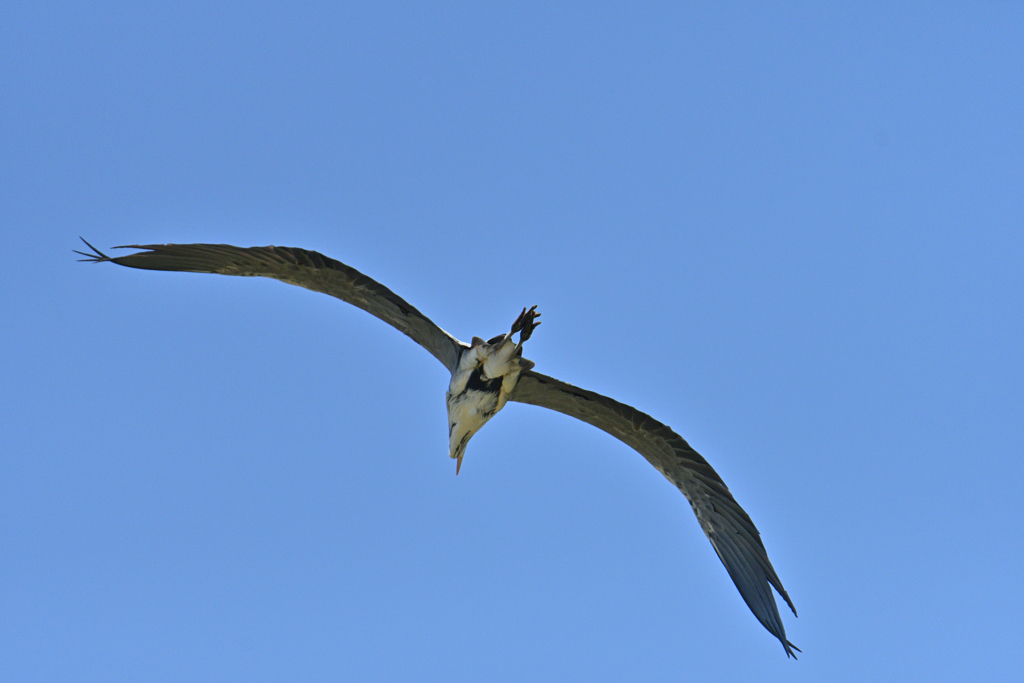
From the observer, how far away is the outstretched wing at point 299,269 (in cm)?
803

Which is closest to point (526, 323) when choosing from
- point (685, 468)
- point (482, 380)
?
point (482, 380)

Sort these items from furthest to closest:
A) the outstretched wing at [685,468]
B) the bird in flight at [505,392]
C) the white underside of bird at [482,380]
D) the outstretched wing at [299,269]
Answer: the outstretched wing at [685,468], the white underside of bird at [482,380], the bird in flight at [505,392], the outstretched wing at [299,269]

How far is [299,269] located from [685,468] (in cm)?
492

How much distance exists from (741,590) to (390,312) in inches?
194

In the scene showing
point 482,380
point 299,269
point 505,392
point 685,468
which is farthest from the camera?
point 685,468

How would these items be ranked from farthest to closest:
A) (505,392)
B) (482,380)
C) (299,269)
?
1. (505,392)
2. (482,380)
3. (299,269)

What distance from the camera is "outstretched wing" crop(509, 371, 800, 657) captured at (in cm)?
917

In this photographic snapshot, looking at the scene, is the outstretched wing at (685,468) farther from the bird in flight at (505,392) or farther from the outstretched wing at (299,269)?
the outstretched wing at (299,269)

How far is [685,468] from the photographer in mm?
9695

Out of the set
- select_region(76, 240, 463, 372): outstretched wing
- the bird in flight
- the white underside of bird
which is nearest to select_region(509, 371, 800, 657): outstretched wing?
the bird in flight

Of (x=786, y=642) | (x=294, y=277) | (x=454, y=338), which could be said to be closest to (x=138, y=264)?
(x=294, y=277)

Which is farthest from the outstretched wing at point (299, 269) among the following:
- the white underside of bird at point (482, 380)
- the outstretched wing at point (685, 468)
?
the outstretched wing at point (685, 468)

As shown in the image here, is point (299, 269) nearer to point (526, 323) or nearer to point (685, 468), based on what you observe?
point (526, 323)

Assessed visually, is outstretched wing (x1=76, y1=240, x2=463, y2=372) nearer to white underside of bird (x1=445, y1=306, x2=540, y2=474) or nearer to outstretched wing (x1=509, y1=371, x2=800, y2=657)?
white underside of bird (x1=445, y1=306, x2=540, y2=474)
